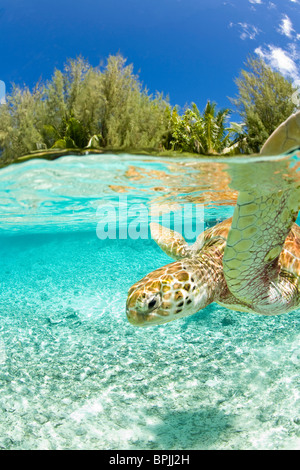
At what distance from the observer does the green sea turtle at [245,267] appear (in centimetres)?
233

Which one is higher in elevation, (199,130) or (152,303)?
(199,130)

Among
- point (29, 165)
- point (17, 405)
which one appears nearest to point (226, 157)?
point (29, 165)

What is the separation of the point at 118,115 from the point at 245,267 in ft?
40.6

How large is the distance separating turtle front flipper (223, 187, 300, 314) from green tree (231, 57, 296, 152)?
13.2m

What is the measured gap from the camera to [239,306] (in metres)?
3.60

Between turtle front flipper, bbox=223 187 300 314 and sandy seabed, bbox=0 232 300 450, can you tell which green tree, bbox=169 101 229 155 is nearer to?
sandy seabed, bbox=0 232 300 450

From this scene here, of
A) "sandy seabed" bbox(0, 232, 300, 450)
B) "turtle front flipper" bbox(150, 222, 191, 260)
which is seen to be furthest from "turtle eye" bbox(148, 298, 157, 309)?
"turtle front flipper" bbox(150, 222, 191, 260)

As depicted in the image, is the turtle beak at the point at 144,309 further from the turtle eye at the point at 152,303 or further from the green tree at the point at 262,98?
the green tree at the point at 262,98

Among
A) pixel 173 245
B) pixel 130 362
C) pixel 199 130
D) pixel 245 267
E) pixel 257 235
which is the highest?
pixel 199 130

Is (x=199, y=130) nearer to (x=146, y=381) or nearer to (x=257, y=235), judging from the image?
(x=146, y=381)

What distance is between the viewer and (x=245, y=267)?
2.61 m

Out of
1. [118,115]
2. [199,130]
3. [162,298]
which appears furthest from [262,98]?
[162,298]

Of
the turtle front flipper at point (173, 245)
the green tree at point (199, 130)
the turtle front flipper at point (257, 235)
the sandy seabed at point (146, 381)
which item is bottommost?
the sandy seabed at point (146, 381)

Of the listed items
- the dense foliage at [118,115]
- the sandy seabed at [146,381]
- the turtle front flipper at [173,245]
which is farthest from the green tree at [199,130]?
the sandy seabed at [146,381]
